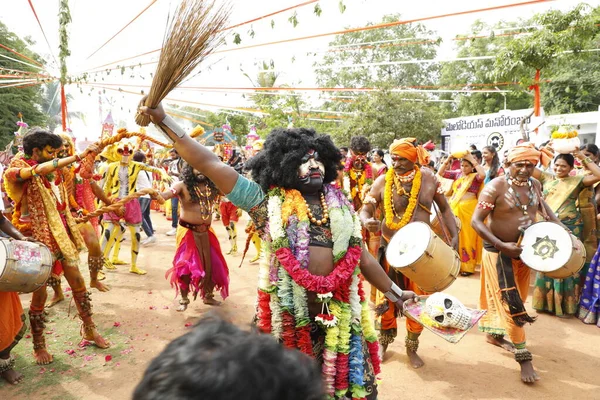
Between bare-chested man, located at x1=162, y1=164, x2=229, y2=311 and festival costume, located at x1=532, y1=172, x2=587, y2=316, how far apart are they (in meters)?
4.39

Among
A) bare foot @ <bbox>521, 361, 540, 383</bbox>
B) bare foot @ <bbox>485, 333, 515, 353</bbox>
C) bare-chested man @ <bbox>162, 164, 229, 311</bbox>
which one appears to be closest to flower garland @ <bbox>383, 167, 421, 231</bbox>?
bare foot @ <bbox>521, 361, 540, 383</bbox>

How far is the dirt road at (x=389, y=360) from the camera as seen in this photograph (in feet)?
12.8

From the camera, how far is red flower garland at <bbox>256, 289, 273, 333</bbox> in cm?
256

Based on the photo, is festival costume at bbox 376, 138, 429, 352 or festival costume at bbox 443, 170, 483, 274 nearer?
festival costume at bbox 376, 138, 429, 352

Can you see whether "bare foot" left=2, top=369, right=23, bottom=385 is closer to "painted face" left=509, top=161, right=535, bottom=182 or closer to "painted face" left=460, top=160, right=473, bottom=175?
"painted face" left=509, top=161, right=535, bottom=182

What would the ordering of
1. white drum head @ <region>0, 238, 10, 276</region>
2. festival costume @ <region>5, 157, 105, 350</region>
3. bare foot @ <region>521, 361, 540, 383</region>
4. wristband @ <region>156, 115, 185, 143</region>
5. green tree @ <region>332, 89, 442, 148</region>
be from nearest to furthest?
wristband @ <region>156, 115, 185, 143</region> → white drum head @ <region>0, 238, 10, 276</region> → bare foot @ <region>521, 361, 540, 383</region> → festival costume @ <region>5, 157, 105, 350</region> → green tree @ <region>332, 89, 442, 148</region>

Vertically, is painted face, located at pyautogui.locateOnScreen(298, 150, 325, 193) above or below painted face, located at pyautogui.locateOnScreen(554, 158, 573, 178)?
above

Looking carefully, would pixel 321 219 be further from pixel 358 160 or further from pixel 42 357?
pixel 358 160

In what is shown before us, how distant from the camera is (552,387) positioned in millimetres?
3963

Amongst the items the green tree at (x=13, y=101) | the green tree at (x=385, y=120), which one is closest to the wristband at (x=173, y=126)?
the green tree at (x=385, y=120)

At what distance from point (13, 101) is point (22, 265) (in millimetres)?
24626

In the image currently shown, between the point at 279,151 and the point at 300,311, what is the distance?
3.24 ft

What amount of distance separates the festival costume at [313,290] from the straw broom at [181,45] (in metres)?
0.66

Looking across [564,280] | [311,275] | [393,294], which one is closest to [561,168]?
[564,280]
